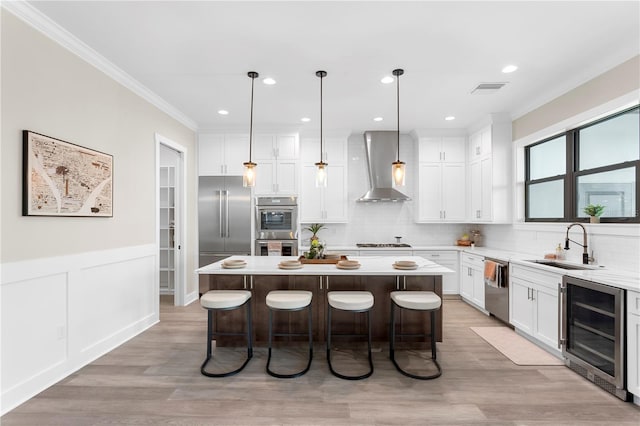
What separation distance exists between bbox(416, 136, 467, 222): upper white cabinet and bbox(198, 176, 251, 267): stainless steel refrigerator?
3.09 m

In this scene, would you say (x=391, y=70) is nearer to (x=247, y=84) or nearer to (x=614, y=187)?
(x=247, y=84)

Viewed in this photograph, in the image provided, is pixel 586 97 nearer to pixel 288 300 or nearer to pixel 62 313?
pixel 288 300

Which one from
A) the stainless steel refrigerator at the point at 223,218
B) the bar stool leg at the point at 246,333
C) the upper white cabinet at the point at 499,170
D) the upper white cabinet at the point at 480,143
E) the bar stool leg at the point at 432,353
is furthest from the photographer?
the stainless steel refrigerator at the point at 223,218

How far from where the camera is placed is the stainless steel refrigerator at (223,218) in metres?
5.35

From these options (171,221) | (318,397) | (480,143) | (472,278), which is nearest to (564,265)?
(472,278)

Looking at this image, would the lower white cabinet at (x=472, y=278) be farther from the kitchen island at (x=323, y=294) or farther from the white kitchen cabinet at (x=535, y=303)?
the kitchen island at (x=323, y=294)

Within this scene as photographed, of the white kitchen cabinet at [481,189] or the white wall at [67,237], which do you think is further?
the white kitchen cabinet at [481,189]

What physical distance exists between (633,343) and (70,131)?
478 cm

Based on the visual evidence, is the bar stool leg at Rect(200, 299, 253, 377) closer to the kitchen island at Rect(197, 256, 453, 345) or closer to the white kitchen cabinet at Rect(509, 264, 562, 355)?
the kitchen island at Rect(197, 256, 453, 345)

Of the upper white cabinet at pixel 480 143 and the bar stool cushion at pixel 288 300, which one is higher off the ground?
the upper white cabinet at pixel 480 143

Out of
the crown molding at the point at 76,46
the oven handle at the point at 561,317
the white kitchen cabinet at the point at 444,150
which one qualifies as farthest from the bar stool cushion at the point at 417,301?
the crown molding at the point at 76,46

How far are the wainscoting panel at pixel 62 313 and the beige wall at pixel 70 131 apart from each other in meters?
0.14

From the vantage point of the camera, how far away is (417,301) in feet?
9.50

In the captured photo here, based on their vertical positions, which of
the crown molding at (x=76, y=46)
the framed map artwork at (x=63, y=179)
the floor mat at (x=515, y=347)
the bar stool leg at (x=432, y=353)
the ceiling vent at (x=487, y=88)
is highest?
the ceiling vent at (x=487, y=88)
